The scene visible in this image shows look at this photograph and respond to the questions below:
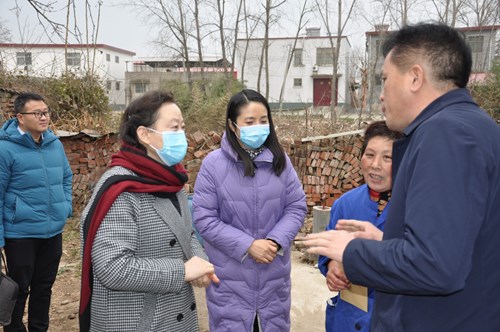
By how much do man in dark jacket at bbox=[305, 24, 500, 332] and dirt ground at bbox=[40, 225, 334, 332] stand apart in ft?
9.22

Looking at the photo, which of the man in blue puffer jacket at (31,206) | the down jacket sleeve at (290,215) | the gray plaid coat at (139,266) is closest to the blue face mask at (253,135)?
the down jacket sleeve at (290,215)

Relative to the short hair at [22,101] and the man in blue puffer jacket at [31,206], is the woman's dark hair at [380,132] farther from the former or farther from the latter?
the short hair at [22,101]

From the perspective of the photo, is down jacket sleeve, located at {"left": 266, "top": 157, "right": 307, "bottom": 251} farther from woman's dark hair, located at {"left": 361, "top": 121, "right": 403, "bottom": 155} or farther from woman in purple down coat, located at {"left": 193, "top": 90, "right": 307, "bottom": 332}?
woman's dark hair, located at {"left": 361, "top": 121, "right": 403, "bottom": 155}

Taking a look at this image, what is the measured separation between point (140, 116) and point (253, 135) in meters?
0.90

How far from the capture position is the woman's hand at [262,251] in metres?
2.54

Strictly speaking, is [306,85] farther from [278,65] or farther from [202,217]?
[202,217]

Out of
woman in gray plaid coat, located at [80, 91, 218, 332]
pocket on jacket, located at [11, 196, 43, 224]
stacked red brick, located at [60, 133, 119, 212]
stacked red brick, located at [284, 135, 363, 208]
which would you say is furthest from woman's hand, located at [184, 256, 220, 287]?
stacked red brick, located at [60, 133, 119, 212]

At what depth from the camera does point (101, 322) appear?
190 centimetres

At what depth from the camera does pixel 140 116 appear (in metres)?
2.15

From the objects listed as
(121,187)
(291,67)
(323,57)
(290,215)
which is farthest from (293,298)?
(323,57)

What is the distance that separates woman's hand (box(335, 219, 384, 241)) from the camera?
5.49ft

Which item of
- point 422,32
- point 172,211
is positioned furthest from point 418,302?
point 172,211

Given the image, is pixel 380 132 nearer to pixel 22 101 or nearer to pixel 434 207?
pixel 434 207

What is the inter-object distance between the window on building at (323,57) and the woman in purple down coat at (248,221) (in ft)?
124
